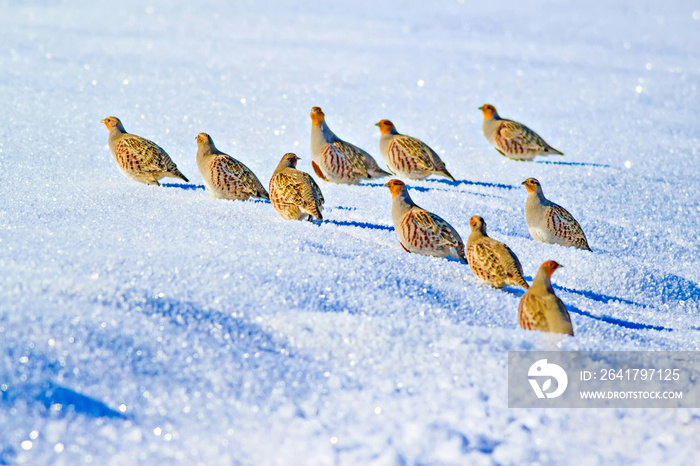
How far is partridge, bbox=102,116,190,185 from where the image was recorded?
5.20m

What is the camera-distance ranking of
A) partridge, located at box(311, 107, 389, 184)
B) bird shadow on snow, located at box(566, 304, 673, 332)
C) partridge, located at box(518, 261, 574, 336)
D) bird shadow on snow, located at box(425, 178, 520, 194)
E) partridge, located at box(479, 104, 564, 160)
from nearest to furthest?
partridge, located at box(518, 261, 574, 336)
bird shadow on snow, located at box(566, 304, 673, 332)
partridge, located at box(311, 107, 389, 184)
bird shadow on snow, located at box(425, 178, 520, 194)
partridge, located at box(479, 104, 564, 160)

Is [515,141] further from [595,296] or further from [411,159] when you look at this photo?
[595,296]

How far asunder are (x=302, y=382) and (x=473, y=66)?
378 inches

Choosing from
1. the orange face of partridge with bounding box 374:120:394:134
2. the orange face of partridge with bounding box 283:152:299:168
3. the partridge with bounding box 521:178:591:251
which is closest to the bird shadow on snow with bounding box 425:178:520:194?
the orange face of partridge with bounding box 374:120:394:134

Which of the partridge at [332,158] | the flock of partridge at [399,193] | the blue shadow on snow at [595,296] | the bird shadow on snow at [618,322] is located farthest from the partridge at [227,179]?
the bird shadow on snow at [618,322]

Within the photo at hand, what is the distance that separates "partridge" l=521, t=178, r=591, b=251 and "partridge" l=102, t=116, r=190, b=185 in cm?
236

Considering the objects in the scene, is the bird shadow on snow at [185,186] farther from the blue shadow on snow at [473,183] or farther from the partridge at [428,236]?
the blue shadow on snow at [473,183]

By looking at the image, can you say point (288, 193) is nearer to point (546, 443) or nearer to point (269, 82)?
point (546, 443)

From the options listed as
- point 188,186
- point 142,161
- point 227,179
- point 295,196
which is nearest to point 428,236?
point 295,196

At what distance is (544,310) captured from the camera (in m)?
3.32

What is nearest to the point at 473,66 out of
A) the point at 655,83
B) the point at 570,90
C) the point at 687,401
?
the point at 570,90

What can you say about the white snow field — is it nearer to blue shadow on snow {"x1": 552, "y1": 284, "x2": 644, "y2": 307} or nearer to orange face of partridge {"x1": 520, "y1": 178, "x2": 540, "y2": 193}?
blue shadow on snow {"x1": 552, "y1": 284, "x2": 644, "y2": 307}

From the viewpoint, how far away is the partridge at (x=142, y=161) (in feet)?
17.0

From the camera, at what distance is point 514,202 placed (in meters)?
5.89
